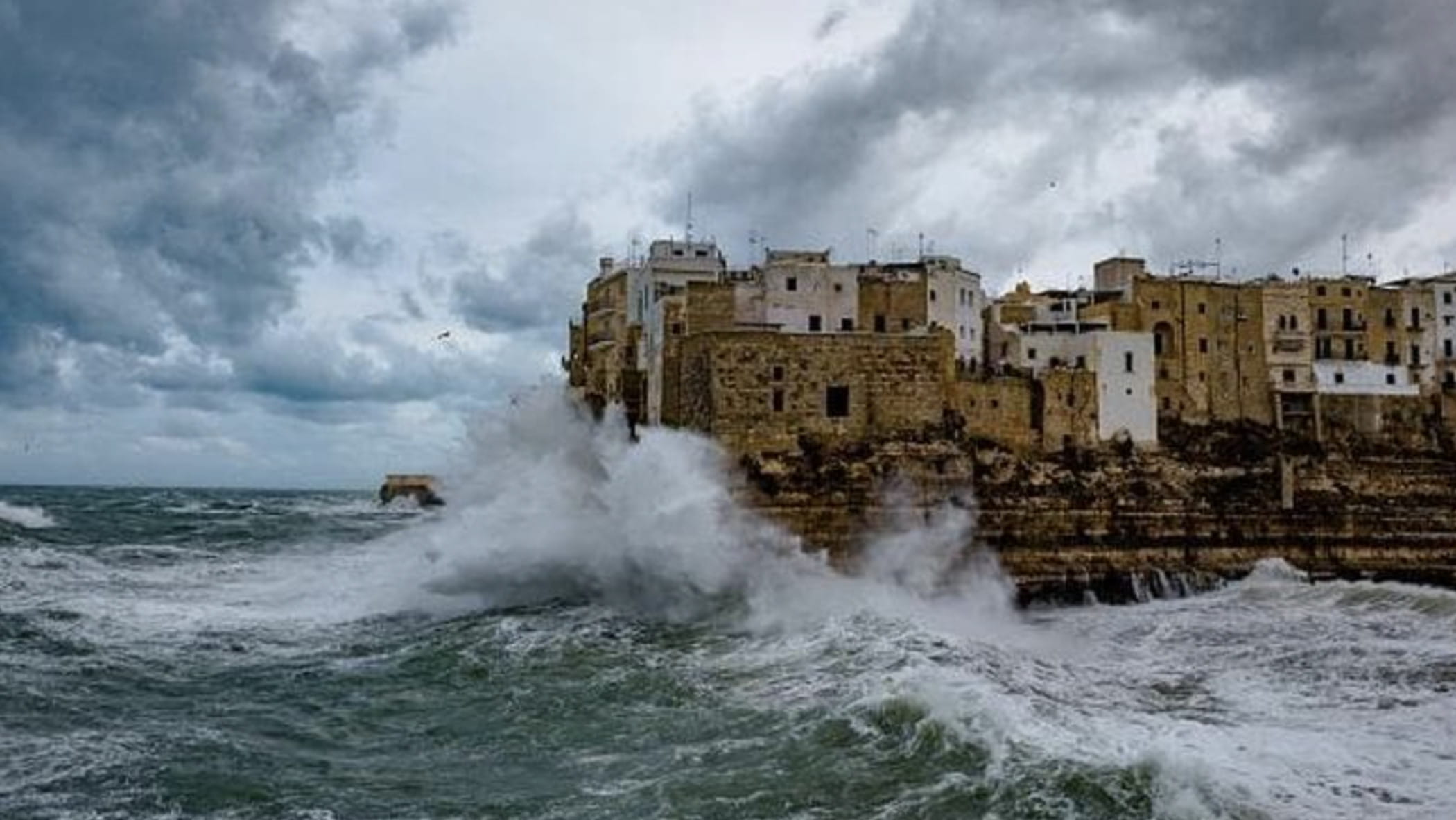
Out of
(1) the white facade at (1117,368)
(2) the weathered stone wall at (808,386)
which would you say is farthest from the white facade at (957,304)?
(2) the weathered stone wall at (808,386)

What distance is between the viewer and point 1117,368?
36.4 metres

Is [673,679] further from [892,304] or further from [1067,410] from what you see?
[1067,410]

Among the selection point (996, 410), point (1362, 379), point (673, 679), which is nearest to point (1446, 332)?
point (1362, 379)

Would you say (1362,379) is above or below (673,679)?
above

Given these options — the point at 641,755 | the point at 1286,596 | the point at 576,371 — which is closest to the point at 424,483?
the point at 576,371

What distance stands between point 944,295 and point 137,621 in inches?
808

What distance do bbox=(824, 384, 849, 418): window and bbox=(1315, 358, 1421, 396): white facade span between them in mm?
17874

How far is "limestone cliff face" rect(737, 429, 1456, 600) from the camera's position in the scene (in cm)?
2939

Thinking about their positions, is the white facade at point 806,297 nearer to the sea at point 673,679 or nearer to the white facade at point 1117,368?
the sea at point 673,679

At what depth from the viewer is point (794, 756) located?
46.5 ft

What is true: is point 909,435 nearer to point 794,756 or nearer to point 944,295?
point 944,295

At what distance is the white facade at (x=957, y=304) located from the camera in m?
34.9

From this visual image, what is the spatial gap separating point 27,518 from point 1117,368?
1872 inches

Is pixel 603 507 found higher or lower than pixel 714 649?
higher
